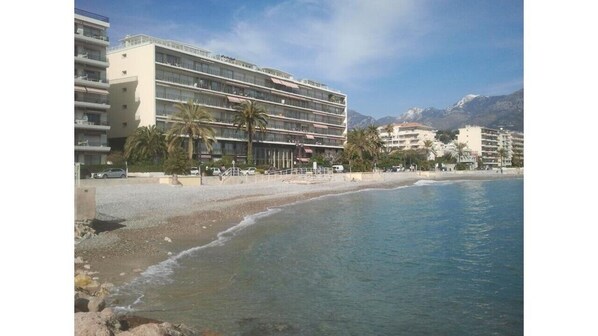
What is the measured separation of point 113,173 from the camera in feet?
43.7

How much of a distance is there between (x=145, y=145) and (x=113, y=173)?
6.35 metres

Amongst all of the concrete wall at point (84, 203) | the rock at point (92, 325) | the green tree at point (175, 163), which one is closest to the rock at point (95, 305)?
the rock at point (92, 325)

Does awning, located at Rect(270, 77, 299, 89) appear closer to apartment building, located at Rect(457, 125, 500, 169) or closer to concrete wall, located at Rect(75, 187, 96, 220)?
apartment building, located at Rect(457, 125, 500, 169)

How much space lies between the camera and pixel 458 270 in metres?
7.78

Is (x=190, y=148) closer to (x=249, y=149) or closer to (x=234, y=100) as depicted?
(x=249, y=149)

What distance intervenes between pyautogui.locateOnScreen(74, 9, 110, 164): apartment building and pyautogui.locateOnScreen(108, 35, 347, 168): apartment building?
3.93 ft

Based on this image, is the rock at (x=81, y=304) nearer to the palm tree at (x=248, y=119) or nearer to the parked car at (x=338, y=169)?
the palm tree at (x=248, y=119)

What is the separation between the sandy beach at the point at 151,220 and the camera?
7719 mm

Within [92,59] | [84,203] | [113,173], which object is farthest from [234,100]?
[84,203]

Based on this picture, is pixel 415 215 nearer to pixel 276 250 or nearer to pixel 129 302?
pixel 276 250

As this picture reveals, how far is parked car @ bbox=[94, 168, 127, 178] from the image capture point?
1142 centimetres
